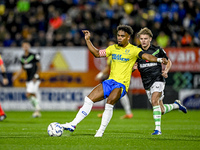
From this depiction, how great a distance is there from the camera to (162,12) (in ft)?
71.2

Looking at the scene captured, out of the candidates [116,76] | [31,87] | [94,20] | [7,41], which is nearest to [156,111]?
[116,76]

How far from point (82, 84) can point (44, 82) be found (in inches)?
64.4

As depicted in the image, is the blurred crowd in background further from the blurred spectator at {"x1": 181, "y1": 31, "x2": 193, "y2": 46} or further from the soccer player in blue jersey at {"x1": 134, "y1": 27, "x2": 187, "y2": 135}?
the soccer player in blue jersey at {"x1": 134, "y1": 27, "x2": 187, "y2": 135}

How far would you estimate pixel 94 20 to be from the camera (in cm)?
2077

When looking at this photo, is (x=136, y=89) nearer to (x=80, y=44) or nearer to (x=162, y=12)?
(x=80, y=44)

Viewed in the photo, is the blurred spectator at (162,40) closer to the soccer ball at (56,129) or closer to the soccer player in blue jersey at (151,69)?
the soccer player in blue jersey at (151,69)

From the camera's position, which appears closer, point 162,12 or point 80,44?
point 80,44

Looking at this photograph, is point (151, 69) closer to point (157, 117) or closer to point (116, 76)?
point (157, 117)

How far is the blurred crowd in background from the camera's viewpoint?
64.8ft

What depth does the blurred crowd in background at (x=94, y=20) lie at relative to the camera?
19.8 m

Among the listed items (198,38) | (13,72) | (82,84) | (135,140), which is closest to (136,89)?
(82,84)

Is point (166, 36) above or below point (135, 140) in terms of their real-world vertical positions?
above

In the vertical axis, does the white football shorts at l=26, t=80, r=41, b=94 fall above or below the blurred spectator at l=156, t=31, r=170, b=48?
below

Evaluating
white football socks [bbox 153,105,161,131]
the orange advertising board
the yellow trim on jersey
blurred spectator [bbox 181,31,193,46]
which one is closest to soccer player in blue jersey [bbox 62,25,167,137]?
the yellow trim on jersey
